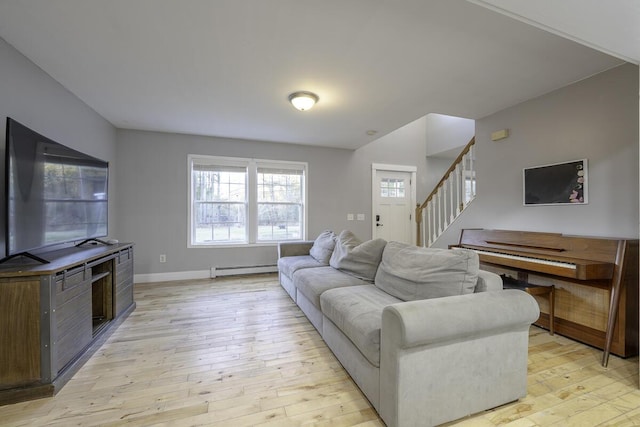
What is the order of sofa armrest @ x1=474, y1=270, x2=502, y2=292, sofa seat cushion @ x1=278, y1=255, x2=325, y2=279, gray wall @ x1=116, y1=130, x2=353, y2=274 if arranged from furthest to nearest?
gray wall @ x1=116, y1=130, x2=353, y2=274, sofa seat cushion @ x1=278, y1=255, x2=325, y2=279, sofa armrest @ x1=474, y1=270, x2=502, y2=292

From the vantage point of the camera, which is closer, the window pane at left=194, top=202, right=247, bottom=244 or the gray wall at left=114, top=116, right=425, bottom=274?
the gray wall at left=114, top=116, right=425, bottom=274

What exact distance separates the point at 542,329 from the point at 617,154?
1721 millimetres

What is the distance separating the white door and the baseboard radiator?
7.25ft

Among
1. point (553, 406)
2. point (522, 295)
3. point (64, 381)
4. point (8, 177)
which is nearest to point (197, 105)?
point (8, 177)

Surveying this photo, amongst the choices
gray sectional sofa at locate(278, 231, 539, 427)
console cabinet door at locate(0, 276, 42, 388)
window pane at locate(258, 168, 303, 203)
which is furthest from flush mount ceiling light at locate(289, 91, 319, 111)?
console cabinet door at locate(0, 276, 42, 388)

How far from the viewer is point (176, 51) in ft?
7.01

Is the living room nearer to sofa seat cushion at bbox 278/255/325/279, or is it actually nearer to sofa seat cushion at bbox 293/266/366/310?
sofa seat cushion at bbox 278/255/325/279

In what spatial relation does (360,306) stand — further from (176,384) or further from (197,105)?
(197,105)

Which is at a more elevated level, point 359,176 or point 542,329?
point 359,176

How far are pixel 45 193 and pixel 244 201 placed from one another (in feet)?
9.09

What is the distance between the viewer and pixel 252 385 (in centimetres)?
175

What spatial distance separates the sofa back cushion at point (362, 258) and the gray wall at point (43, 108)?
2715 millimetres

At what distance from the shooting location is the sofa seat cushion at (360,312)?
1488mm

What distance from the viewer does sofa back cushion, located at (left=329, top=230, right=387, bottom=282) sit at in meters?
2.57
